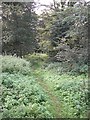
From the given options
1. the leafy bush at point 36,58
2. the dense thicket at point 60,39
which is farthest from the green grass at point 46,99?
the leafy bush at point 36,58

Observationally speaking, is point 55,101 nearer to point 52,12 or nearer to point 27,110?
point 27,110

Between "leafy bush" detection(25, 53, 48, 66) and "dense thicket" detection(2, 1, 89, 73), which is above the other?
"dense thicket" detection(2, 1, 89, 73)

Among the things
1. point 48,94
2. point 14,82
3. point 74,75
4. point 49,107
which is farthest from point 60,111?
point 74,75

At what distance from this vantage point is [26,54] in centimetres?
2112

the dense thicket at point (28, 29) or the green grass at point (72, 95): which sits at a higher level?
the dense thicket at point (28, 29)

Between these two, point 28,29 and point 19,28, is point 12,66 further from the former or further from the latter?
point 28,29

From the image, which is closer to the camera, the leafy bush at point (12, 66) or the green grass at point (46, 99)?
the green grass at point (46, 99)

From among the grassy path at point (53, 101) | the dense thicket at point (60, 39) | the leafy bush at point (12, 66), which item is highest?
the dense thicket at point (60, 39)

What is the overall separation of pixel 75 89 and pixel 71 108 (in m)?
1.63

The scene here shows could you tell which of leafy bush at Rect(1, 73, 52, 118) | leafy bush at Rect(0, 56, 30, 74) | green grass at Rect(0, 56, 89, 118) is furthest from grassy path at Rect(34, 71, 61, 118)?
leafy bush at Rect(0, 56, 30, 74)

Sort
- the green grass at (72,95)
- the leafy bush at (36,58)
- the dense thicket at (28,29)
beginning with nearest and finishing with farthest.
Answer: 1. the green grass at (72,95)
2. the dense thicket at (28,29)
3. the leafy bush at (36,58)

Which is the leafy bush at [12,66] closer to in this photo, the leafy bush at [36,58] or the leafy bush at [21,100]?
the leafy bush at [21,100]

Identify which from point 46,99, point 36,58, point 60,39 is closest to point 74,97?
point 46,99

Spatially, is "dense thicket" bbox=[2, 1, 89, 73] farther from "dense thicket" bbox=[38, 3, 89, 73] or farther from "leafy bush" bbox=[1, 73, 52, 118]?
"leafy bush" bbox=[1, 73, 52, 118]
